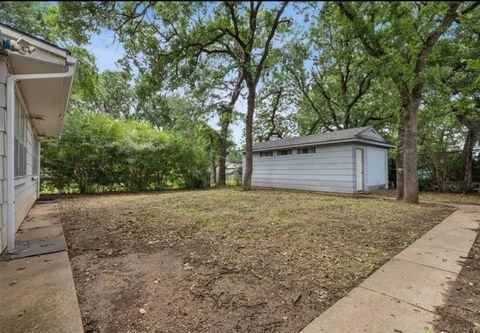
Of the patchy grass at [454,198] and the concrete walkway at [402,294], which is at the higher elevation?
the patchy grass at [454,198]

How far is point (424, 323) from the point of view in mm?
1779

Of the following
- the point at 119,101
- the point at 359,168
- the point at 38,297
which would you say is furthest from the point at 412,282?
the point at 119,101

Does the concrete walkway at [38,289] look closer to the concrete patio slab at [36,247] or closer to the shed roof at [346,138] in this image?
the concrete patio slab at [36,247]

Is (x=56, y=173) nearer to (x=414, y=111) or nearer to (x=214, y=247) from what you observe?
(x=214, y=247)

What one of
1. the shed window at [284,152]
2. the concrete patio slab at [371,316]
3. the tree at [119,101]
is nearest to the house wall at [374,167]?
the shed window at [284,152]

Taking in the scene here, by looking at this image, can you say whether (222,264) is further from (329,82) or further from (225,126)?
(329,82)

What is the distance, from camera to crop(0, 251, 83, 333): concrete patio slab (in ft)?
5.35

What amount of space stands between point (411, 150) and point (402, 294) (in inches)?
246

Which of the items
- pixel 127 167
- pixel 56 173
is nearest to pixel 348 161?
pixel 127 167

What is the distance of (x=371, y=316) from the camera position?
187cm

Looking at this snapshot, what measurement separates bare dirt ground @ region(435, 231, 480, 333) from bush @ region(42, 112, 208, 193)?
1070 centimetres

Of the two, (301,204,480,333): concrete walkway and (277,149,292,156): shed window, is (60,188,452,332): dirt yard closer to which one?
(301,204,480,333): concrete walkway

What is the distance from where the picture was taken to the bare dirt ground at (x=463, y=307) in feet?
5.76

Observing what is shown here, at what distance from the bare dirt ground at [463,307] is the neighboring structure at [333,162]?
7449 mm
